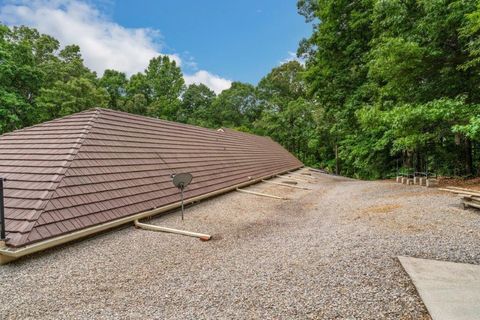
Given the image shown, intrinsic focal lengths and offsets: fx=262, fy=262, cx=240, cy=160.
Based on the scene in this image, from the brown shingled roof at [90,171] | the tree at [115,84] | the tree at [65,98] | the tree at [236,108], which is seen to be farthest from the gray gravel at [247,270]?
the tree at [236,108]

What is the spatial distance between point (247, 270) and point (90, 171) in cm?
419

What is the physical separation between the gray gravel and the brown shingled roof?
0.53m

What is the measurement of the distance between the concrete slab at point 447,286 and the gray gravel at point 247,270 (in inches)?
4.6

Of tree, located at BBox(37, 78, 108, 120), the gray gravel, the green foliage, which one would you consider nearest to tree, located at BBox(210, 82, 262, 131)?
the green foliage

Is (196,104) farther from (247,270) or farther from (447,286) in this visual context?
(447,286)

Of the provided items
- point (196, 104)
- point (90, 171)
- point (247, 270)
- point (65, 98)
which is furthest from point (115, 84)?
point (247, 270)

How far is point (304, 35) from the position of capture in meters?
19.7

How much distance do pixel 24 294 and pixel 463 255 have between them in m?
5.38

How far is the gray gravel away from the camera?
2.55 meters

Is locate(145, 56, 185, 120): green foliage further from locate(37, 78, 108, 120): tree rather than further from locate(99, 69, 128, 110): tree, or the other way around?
locate(37, 78, 108, 120): tree

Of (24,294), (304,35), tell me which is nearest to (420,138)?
(24,294)

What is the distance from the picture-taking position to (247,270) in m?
3.40

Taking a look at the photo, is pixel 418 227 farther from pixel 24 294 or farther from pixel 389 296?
pixel 24 294

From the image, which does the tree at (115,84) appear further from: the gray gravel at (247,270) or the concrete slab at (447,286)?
the concrete slab at (447,286)
